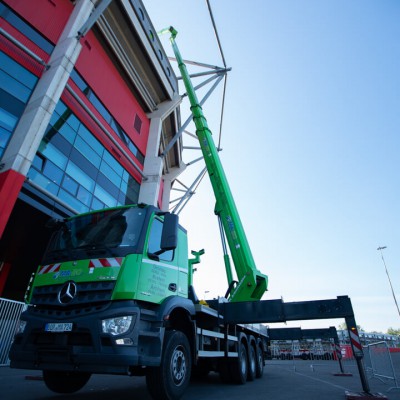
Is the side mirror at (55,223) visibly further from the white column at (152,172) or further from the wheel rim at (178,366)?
the white column at (152,172)

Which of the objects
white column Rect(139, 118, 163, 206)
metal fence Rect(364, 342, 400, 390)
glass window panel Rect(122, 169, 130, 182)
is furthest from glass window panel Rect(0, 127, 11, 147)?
metal fence Rect(364, 342, 400, 390)

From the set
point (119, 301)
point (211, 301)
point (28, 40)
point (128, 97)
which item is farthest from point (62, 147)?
point (119, 301)

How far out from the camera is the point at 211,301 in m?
6.33

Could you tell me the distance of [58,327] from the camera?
→ 125 inches

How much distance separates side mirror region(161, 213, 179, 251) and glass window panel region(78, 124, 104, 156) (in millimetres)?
9836

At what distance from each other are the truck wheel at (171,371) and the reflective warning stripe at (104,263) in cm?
121

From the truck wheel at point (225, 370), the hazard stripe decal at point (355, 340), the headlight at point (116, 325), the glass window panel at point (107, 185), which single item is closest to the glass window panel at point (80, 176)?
the glass window panel at point (107, 185)

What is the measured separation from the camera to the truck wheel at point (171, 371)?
133 inches

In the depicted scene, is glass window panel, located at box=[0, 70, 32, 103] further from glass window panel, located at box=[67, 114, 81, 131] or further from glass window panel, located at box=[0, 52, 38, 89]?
glass window panel, located at box=[67, 114, 81, 131]

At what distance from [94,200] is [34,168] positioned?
135 inches

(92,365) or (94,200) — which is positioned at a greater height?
(94,200)

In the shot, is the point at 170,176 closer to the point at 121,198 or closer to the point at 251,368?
the point at 121,198

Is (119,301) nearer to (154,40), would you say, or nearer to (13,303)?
(13,303)

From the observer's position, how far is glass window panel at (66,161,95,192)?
11.1 metres
